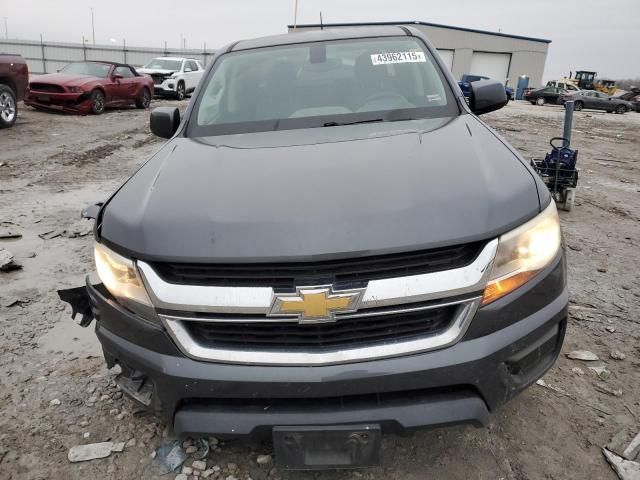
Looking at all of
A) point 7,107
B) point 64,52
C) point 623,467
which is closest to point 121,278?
point 623,467

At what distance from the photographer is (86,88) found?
40.0 feet

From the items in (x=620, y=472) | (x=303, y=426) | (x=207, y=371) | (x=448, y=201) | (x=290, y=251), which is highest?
(x=448, y=201)

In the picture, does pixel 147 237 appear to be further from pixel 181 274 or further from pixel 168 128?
pixel 168 128

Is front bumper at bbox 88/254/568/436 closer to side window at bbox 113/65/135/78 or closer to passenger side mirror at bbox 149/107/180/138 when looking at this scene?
passenger side mirror at bbox 149/107/180/138

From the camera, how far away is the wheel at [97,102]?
12500 mm

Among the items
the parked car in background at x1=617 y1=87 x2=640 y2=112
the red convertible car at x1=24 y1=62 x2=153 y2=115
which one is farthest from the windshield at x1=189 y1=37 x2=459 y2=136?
the parked car in background at x1=617 y1=87 x2=640 y2=112

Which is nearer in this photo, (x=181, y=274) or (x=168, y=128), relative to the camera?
(x=181, y=274)

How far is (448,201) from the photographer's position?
1603 millimetres

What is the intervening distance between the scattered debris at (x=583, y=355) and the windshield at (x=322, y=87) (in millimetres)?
1438

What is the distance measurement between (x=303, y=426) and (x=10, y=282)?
3000mm

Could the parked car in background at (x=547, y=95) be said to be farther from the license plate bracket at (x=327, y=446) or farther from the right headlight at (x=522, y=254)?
the license plate bracket at (x=327, y=446)

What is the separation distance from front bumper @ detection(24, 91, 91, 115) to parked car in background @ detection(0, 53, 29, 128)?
2.38 metres

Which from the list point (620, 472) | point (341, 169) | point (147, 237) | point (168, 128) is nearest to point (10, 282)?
point (168, 128)

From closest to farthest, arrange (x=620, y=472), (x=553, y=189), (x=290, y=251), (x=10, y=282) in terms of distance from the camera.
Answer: (x=290, y=251) → (x=620, y=472) → (x=10, y=282) → (x=553, y=189)
